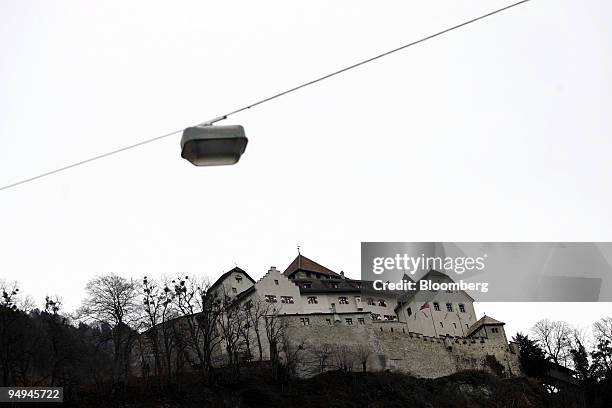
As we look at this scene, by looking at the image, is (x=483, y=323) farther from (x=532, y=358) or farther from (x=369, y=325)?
(x=369, y=325)

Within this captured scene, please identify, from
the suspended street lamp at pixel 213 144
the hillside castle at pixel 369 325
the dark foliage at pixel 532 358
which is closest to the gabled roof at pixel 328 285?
the hillside castle at pixel 369 325

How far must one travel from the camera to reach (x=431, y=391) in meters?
46.2

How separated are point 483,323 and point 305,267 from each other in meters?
16.7

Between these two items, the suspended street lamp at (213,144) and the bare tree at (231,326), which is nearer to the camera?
the suspended street lamp at (213,144)

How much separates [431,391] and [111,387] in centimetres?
2274

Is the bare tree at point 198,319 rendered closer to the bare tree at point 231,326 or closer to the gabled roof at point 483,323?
the bare tree at point 231,326

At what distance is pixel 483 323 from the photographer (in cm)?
5734

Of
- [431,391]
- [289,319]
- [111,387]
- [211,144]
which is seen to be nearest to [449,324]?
[431,391]

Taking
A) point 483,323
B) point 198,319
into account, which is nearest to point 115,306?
point 198,319

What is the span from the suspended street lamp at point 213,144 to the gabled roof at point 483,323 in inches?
2149

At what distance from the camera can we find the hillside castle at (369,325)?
47.8 m

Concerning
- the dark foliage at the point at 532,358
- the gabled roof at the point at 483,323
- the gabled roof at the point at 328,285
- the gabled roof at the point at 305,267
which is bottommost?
the dark foliage at the point at 532,358

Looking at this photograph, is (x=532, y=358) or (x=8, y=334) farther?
(x=532, y=358)

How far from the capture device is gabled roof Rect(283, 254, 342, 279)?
189 ft
